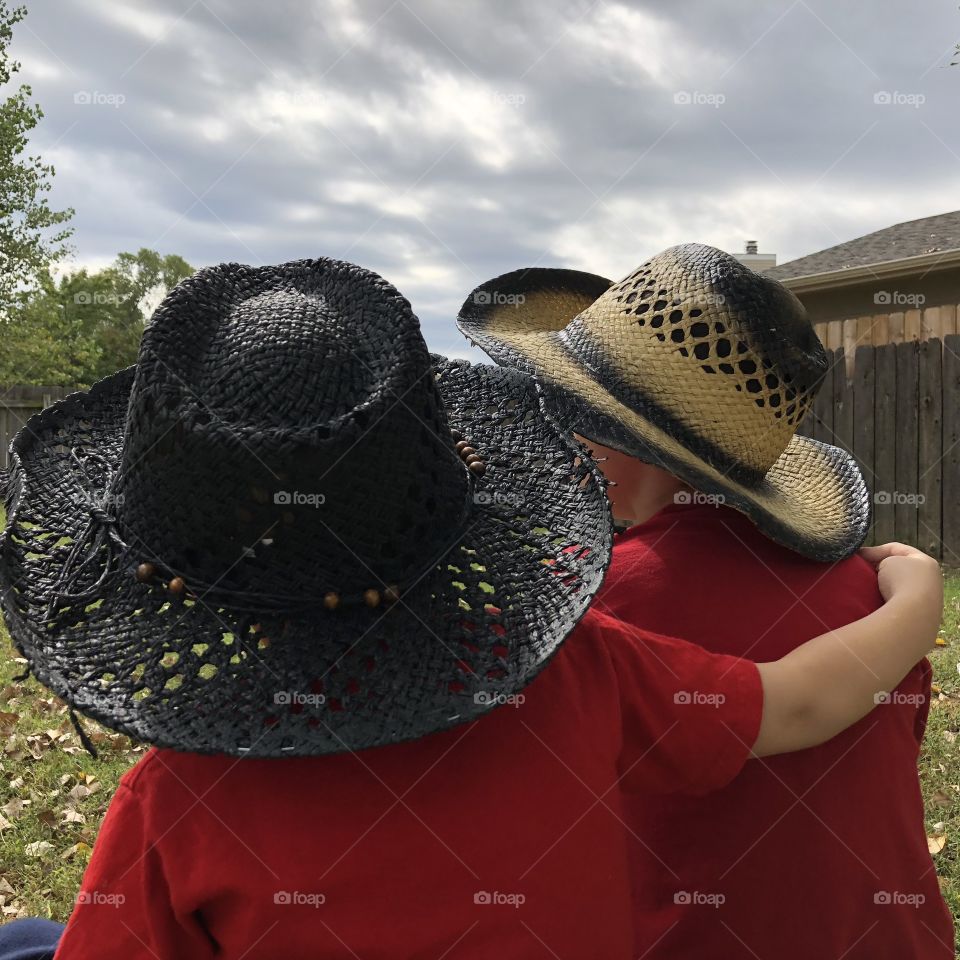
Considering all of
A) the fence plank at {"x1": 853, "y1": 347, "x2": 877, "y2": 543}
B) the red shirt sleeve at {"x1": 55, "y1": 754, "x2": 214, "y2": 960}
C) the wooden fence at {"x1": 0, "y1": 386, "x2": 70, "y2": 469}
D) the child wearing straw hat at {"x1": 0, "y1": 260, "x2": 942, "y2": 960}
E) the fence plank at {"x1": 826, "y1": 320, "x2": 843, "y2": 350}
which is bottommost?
the red shirt sleeve at {"x1": 55, "y1": 754, "x2": 214, "y2": 960}

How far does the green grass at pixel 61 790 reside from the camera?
3.51 m

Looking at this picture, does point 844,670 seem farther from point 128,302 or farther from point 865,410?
point 128,302

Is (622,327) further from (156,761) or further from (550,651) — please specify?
(156,761)

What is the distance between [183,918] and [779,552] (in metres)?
1.25

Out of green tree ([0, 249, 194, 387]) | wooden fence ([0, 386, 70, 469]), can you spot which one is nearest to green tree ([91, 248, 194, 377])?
green tree ([0, 249, 194, 387])

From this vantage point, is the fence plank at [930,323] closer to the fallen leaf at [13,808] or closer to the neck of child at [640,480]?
the neck of child at [640,480]

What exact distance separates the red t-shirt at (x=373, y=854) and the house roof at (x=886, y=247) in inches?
563

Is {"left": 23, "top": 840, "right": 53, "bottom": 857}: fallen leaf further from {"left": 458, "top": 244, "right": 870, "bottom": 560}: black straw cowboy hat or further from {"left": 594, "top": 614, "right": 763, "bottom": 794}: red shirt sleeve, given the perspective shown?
{"left": 594, "top": 614, "right": 763, "bottom": 794}: red shirt sleeve

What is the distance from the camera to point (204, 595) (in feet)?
3.57

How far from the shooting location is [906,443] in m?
8.23

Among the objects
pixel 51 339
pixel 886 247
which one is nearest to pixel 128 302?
pixel 51 339

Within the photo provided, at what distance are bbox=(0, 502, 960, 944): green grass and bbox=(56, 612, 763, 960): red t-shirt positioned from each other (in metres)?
2.41

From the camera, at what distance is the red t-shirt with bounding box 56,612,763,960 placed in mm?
975

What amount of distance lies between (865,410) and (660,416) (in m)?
7.69
